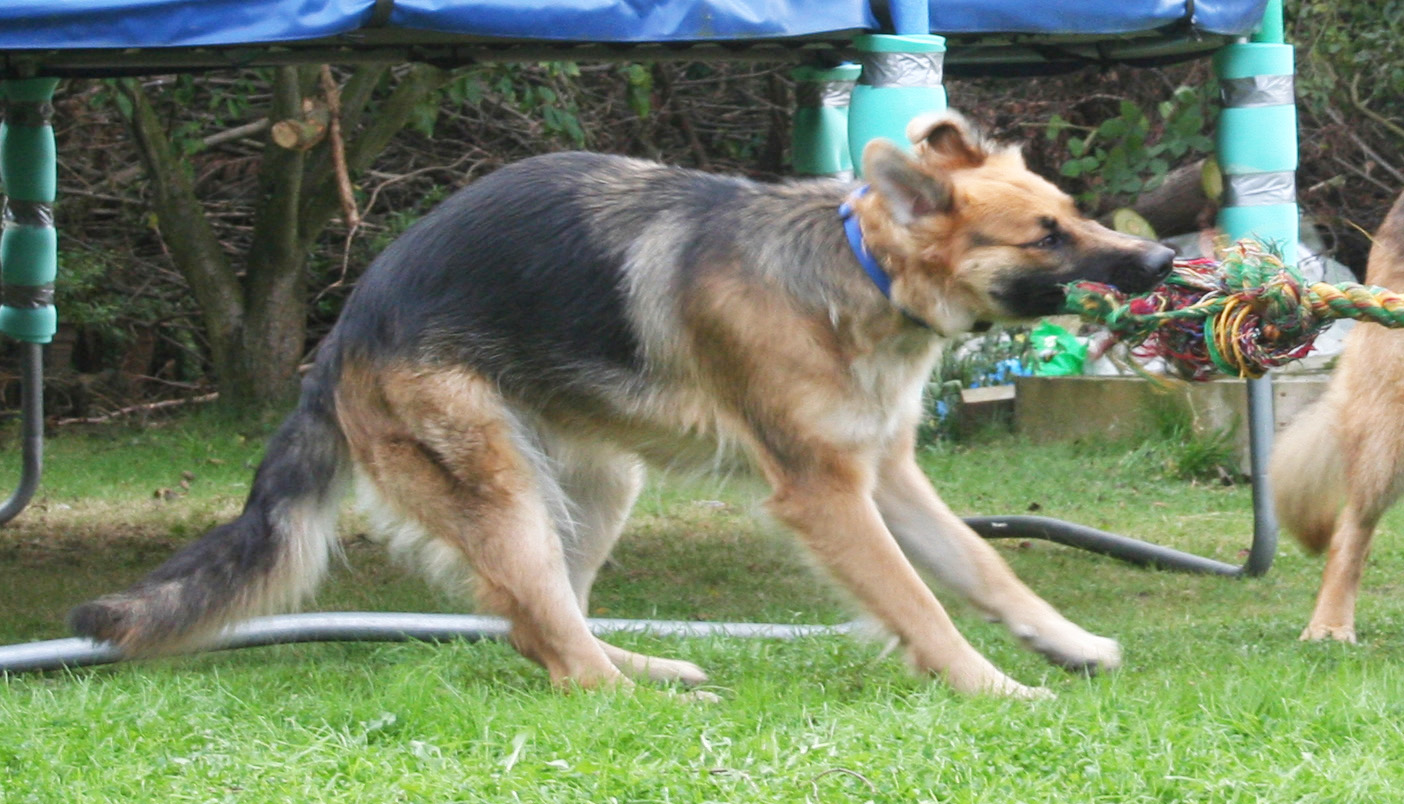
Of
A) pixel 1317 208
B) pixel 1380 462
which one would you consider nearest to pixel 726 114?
pixel 1317 208

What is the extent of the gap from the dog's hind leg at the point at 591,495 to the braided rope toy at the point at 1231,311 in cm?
150

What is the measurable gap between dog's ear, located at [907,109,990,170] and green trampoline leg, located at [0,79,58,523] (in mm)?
4584

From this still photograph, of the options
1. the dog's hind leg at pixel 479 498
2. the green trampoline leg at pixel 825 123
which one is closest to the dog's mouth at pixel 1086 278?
the dog's hind leg at pixel 479 498

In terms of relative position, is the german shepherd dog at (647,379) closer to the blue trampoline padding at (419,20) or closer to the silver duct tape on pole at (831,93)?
the blue trampoline padding at (419,20)

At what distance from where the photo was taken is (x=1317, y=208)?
1067 cm

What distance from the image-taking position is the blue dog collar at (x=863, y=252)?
420cm

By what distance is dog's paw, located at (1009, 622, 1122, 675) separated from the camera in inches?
165

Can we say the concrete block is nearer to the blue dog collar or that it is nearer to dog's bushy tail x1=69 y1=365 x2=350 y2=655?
the blue dog collar

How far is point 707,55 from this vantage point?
626 cm

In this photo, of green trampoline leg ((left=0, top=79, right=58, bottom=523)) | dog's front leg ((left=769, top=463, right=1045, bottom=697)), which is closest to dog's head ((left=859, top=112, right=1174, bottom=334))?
dog's front leg ((left=769, top=463, right=1045, bottom=697))

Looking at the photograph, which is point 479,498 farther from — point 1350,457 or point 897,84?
point 1350,457

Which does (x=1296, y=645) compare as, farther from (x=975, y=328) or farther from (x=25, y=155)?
(x=25, y=155)

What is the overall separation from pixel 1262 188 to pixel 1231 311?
203cm

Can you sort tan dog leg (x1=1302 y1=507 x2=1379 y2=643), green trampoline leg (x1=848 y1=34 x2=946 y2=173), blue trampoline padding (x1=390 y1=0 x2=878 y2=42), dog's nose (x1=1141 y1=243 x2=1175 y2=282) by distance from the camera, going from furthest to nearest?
1. tan dog leg (x1=1302 y1=507 x2=1379 y2=643)
2. green trampoline leg (x1=848 y1=34 x2=946 y2=173)
3. blue trampoline padding (x1=390 y1=0 x2=878 y2=42)
4. dog's nose (x1=1141 y1=243 x2=1175 y2=282)
